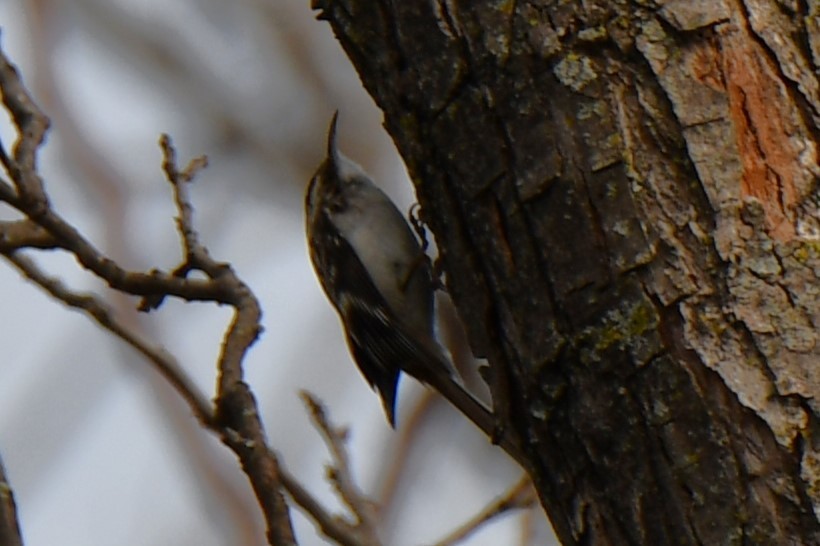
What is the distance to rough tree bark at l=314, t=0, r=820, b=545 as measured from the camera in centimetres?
128

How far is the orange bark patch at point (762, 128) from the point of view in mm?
1348

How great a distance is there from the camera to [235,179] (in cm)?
504

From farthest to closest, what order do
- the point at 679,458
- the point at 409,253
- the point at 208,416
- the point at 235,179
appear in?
the point at 235,179 < the point at 409,253 < the point at 208,416 < the point at 679,458

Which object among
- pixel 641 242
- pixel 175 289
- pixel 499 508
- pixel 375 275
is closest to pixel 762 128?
pixel 641 242

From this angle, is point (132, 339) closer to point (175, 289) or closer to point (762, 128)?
point (175, 289)

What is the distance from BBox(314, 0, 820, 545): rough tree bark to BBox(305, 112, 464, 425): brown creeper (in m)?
2.01

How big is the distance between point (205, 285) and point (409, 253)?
1.71 metres

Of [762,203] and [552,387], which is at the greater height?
[762,203]

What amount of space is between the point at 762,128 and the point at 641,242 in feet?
0.67

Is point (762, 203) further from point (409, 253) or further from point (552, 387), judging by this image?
point (409, 253)

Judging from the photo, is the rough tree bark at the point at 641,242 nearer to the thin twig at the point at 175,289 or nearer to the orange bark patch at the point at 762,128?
the orange bark patch at the point at 762,128


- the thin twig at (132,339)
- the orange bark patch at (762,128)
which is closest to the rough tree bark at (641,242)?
the orange bark patch at (762,128)

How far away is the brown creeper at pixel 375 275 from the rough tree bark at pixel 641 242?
2010 millimetres

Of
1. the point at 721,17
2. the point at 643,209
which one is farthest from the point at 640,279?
the point at 721,17
